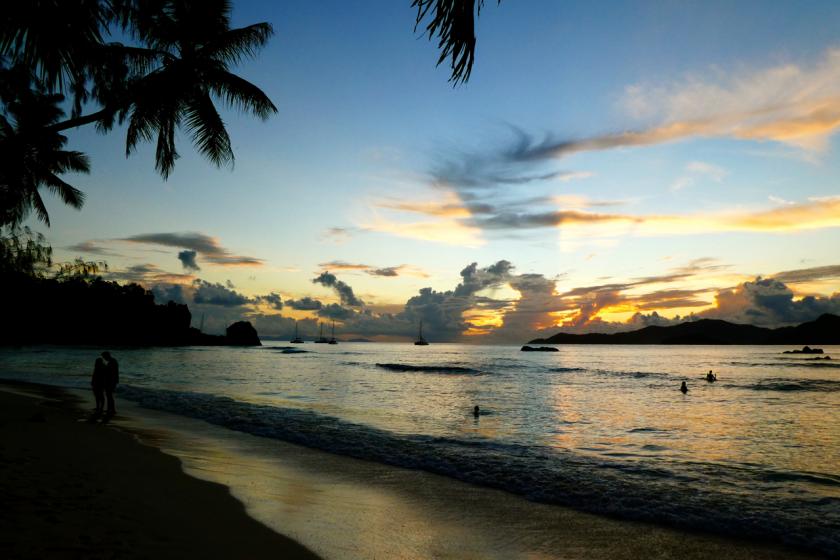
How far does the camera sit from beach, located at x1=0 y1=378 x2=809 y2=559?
618 centimetres

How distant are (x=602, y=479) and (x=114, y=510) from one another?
390 inches

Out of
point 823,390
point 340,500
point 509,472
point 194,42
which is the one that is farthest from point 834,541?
point 823,390

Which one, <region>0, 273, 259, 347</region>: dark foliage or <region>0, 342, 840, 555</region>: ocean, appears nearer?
<region>0, 342, 840, 555</region>: ocean

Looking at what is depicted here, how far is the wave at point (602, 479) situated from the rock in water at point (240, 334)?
573 feet

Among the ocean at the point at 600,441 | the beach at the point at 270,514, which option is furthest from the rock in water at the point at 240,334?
the beach at the point at 270,514

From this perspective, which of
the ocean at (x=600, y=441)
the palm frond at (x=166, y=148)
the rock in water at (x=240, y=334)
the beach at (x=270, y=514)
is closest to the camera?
the beach at (x=270, y=514)

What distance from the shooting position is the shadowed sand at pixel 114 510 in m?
5.68

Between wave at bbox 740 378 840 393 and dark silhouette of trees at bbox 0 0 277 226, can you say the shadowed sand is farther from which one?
wave at bbox 740 378 840 393

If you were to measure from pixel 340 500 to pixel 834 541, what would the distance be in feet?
26.9

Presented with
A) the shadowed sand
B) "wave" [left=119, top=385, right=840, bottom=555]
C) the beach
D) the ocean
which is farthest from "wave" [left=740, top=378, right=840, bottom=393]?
the shadowed sand

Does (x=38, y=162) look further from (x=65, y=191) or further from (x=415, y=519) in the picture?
(x=415, y=519)

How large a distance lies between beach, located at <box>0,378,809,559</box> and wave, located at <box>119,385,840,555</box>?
→ 2.43 ft

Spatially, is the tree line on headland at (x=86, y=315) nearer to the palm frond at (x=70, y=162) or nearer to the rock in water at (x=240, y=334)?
the rock in water at (x=240, y=334)

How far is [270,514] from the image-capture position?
788cm
